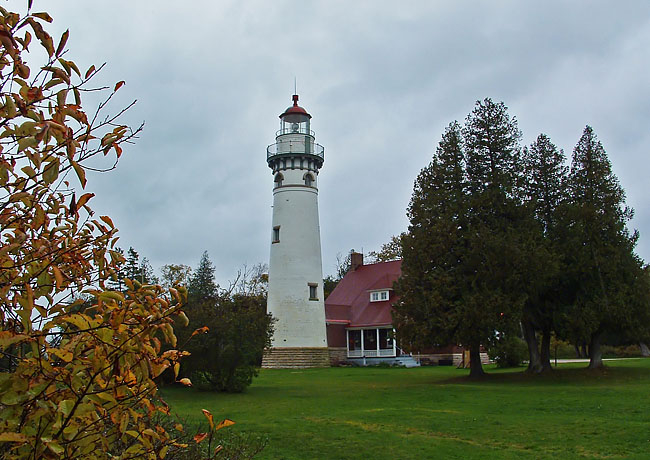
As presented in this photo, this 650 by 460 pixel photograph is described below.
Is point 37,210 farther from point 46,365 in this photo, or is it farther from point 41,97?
point 46,365

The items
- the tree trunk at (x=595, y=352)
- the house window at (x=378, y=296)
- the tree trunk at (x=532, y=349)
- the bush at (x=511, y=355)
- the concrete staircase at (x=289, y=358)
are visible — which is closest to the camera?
the tree trunk at (x=595, y=352)

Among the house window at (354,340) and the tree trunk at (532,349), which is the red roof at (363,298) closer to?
the house window at (354,340)

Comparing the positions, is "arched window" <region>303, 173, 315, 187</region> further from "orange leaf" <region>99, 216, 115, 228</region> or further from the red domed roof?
"orange leaf" <region>99, 216, 115, 228</region>

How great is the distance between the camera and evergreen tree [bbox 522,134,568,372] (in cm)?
2603

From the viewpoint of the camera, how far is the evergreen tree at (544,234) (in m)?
26.0

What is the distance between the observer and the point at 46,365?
2.58 m

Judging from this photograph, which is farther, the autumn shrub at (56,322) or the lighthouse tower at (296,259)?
the lighthouse tower at (296,259)

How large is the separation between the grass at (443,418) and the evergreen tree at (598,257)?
8.21ft

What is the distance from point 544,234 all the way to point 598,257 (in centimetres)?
253

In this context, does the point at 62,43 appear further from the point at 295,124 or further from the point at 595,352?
the point at 295,124

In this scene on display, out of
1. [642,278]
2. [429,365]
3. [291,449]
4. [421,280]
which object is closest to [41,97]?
[291,449]

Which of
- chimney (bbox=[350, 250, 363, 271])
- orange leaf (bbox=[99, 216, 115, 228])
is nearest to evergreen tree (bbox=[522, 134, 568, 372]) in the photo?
orange leaf (bbox=[99, 216, 115, 228])

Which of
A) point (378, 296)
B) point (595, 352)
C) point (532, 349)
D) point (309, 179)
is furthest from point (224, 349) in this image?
point (378, 296)

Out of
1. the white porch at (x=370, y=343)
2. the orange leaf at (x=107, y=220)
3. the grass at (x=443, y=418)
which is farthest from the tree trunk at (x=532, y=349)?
the orange leaf at (x=107, y=220)
